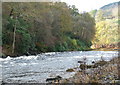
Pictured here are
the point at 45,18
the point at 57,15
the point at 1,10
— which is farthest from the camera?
the point at 57,15

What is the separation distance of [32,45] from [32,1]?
8.02 meters

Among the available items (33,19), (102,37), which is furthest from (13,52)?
(102,37)

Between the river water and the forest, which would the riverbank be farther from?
the forest

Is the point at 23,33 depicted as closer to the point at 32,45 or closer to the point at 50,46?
the point at 32,45

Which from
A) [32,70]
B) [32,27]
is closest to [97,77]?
[32,70]

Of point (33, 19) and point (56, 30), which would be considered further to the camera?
point (56, 30)

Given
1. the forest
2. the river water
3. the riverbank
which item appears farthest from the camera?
the forest

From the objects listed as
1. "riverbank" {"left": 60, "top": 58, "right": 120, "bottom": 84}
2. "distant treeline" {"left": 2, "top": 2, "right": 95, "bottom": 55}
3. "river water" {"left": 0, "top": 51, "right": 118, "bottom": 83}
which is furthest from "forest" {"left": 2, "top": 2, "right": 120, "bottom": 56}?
"riverbank" {"left": 60, "top": 58, "right": 120, "bottom": 84}

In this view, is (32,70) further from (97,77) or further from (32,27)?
(32,27)

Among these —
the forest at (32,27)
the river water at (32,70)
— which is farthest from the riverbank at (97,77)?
the forest at (32,27)

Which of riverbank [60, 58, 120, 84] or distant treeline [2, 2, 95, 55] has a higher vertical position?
distant treeline [2, 2, 95, 55]

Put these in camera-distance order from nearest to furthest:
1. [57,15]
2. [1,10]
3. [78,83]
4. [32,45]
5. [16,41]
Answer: [78,83], [1,10], [16,41], [32,45], [57,15]

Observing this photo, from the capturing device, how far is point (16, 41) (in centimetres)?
3038

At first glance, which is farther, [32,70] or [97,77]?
[32,70]
